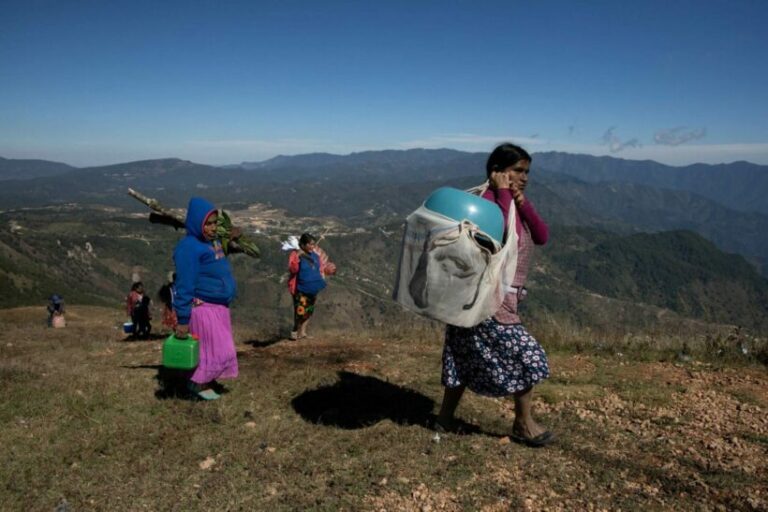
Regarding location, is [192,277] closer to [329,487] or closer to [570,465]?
[329,487]

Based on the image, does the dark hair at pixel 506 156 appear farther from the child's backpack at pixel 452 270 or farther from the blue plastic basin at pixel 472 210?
the child's backpack at pixel 452 270

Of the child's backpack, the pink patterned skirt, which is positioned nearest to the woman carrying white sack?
the child's backpack

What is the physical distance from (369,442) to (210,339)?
194cm

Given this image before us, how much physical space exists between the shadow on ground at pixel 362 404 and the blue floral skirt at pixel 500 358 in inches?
35.5

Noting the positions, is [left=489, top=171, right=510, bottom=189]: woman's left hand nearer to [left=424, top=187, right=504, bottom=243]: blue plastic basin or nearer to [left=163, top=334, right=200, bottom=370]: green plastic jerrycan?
[left=424, top=187, right=504, bottom=243]: blue plastic basin

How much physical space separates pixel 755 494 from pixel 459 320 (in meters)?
2.17

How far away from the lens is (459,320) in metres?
3.00

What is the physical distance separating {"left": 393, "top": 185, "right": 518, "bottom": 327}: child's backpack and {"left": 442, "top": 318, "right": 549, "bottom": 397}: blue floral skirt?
1.59ft

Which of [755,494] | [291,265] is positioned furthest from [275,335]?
[755,494]

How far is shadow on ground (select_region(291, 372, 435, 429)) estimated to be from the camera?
439cm

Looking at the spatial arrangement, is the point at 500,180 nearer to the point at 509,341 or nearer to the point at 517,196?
the point at 517,196

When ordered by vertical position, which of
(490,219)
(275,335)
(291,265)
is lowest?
(275,335)

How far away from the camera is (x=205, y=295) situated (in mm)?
4785

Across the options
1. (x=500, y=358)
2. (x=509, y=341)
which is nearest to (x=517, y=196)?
(x=509, y=341)
